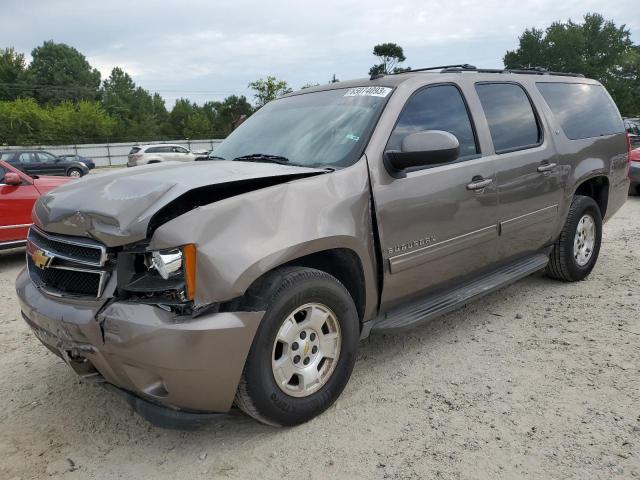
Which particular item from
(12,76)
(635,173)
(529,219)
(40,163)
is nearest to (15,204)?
(529,219)

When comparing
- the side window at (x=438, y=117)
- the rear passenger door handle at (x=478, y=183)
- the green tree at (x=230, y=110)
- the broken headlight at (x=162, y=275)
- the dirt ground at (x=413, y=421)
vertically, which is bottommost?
the dirt ground at (x=413, y=421)

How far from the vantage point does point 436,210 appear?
3.18 metres

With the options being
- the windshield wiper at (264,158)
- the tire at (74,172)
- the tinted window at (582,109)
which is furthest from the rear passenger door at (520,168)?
the tire at (74,172)

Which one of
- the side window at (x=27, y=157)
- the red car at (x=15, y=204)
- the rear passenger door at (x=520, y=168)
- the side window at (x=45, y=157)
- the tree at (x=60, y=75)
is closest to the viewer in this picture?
the rear passenger door at (x=520, y=168)

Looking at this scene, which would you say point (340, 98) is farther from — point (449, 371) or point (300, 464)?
point (300, 464)

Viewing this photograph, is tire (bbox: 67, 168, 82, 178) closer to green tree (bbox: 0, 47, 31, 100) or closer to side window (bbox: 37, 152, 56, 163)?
side window (bbox: 37, 152, 56, 163)

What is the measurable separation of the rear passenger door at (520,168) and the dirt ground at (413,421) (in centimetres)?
74

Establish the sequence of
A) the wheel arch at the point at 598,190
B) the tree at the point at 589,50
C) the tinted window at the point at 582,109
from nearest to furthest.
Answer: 1. the tinted window at the point at 582,109
2. the wheel arch at the point at 598,190
3. the tree at the point at 589,50

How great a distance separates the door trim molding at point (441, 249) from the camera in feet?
9.87

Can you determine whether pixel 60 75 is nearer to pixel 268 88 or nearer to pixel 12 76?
pixel 12 76

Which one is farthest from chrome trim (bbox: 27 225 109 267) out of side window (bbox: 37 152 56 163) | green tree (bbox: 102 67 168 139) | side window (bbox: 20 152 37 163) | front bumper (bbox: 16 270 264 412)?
green tree (bbox: 102 67 168 139)

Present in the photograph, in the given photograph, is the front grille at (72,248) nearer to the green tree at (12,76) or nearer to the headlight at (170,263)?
the headlight at (170,263)

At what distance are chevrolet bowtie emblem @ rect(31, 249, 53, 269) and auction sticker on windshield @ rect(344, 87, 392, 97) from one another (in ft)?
6.78

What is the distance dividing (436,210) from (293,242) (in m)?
1.15
